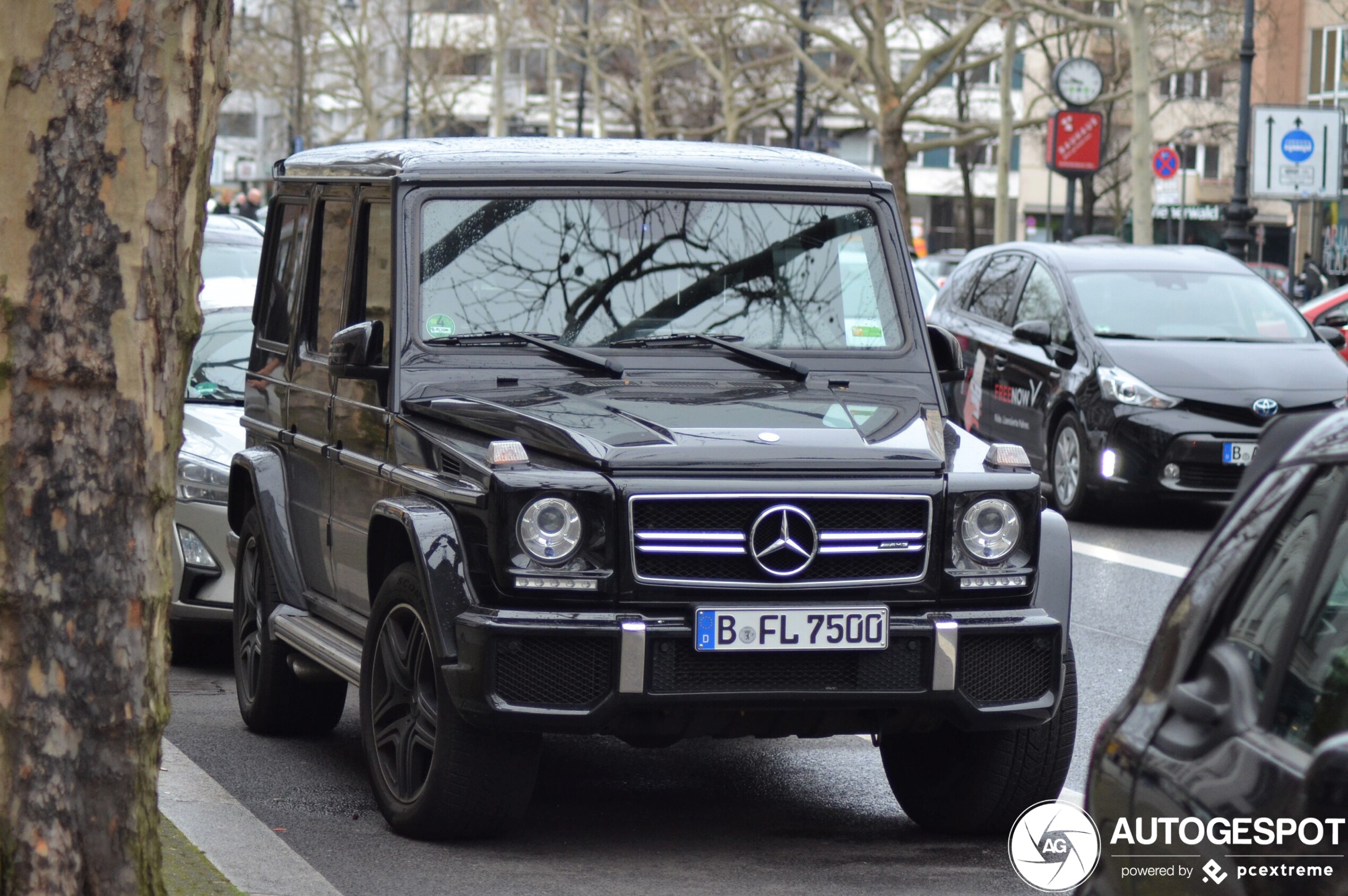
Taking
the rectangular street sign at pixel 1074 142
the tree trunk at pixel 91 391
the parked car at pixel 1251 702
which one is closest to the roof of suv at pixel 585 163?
the tree trunk at pixel 91 391

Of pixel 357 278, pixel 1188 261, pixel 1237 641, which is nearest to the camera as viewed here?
pixel 1237 641

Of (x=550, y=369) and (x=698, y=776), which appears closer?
(x=550, y=369)

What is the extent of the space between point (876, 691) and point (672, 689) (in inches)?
20.4

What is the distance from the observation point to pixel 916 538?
221 inches

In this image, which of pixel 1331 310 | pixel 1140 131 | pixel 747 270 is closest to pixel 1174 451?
pixel 1331 310

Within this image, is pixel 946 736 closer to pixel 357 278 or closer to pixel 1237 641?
pixel 357 278

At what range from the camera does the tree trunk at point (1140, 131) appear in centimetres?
3544

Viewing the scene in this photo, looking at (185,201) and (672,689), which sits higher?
(185,201)

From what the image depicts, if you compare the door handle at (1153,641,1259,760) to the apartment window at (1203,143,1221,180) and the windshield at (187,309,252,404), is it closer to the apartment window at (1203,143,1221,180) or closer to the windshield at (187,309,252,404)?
the windshield at (187,309,252,404)

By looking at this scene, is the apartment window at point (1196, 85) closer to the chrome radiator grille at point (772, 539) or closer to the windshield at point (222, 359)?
the windshield at point (222, 359)

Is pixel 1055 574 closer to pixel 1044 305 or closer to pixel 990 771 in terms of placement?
pixel 990 771

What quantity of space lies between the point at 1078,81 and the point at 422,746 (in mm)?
28945

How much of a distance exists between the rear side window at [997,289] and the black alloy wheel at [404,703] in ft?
32.3

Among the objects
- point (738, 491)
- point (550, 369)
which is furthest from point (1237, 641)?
point (550, 369)
